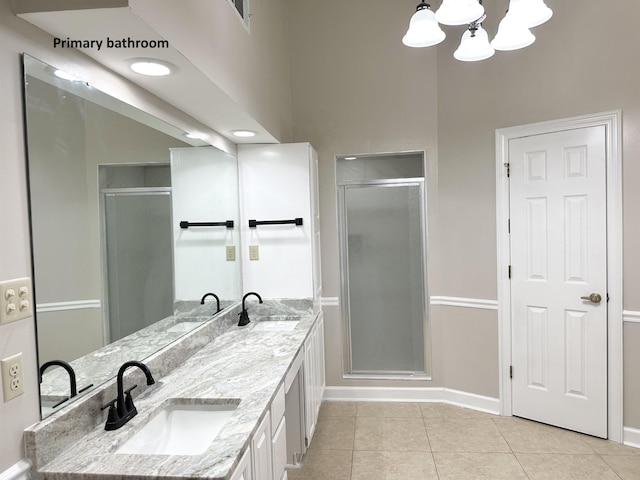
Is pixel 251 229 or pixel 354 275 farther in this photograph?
pixel 354 275

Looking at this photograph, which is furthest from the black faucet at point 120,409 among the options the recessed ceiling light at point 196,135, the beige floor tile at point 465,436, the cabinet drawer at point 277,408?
the beige floor tile at point 465,436

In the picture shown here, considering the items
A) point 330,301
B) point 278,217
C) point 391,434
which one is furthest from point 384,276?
point 391,434

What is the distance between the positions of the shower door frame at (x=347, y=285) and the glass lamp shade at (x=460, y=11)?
1.80 meters

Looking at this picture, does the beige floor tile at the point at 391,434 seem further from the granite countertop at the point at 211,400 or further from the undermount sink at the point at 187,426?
the undermount sink at the point at 187,426

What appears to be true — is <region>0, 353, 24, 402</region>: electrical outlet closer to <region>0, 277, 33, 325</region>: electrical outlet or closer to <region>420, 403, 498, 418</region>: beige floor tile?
<region>0, 277, 33, 325</region>: electrical outlet

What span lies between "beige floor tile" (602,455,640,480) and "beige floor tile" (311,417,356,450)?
1642 millimetres

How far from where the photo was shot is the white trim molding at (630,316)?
279 centimetres

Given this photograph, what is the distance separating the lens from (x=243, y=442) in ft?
4.37

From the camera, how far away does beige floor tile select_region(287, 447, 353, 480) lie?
262 centimetres

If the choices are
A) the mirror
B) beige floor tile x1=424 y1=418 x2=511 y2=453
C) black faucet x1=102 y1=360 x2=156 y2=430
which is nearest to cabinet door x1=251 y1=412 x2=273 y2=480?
black faucet x1=102 y1=360 x2=156 y2=430

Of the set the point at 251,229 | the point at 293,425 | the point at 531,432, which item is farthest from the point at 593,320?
the point at 251,229

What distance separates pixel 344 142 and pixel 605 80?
1.93 metres

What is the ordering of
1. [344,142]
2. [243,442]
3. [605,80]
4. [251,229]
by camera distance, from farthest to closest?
1. [344,142]
2. [251,229]
3. [605,80]
4. [243,442]

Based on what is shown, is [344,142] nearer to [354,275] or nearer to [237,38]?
[354,275]
